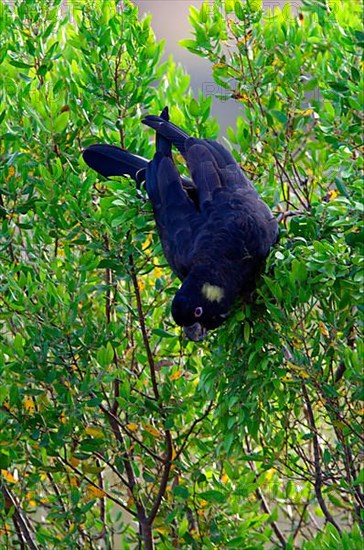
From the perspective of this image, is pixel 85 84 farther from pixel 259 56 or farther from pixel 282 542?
pixel 282 542

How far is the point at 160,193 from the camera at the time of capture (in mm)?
3004

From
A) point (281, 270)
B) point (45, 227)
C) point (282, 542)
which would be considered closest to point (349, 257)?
point (281, 270)

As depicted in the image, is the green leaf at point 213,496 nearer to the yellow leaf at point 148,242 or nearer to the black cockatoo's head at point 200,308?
the black cockatoo's head at point 200,308

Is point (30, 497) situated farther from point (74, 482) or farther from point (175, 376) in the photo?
point (175, 376)

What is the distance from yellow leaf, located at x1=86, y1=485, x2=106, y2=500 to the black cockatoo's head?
823 millimetres

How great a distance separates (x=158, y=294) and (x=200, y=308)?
576 millimetres

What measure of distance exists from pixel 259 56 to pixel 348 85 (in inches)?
20.7

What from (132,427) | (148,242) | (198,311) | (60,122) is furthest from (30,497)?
(60,122)

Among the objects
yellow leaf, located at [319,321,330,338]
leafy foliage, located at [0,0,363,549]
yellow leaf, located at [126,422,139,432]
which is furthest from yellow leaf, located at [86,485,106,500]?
yellow leaf, located at [319,321,330,338]

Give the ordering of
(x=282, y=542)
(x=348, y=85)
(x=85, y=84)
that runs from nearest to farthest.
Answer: (x=348, y=85), (x=85, y=84), (x=282, y=542)

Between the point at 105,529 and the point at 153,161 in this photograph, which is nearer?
the point at 153,161

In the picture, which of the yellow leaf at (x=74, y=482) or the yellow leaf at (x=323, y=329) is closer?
the yellow leaf at (x=323, y=329)

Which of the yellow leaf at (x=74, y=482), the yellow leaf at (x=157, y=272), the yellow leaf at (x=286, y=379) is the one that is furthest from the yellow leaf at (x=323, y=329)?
the yellow leaf at (x=74, y=482)

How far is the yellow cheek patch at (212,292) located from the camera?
9.22 ft
